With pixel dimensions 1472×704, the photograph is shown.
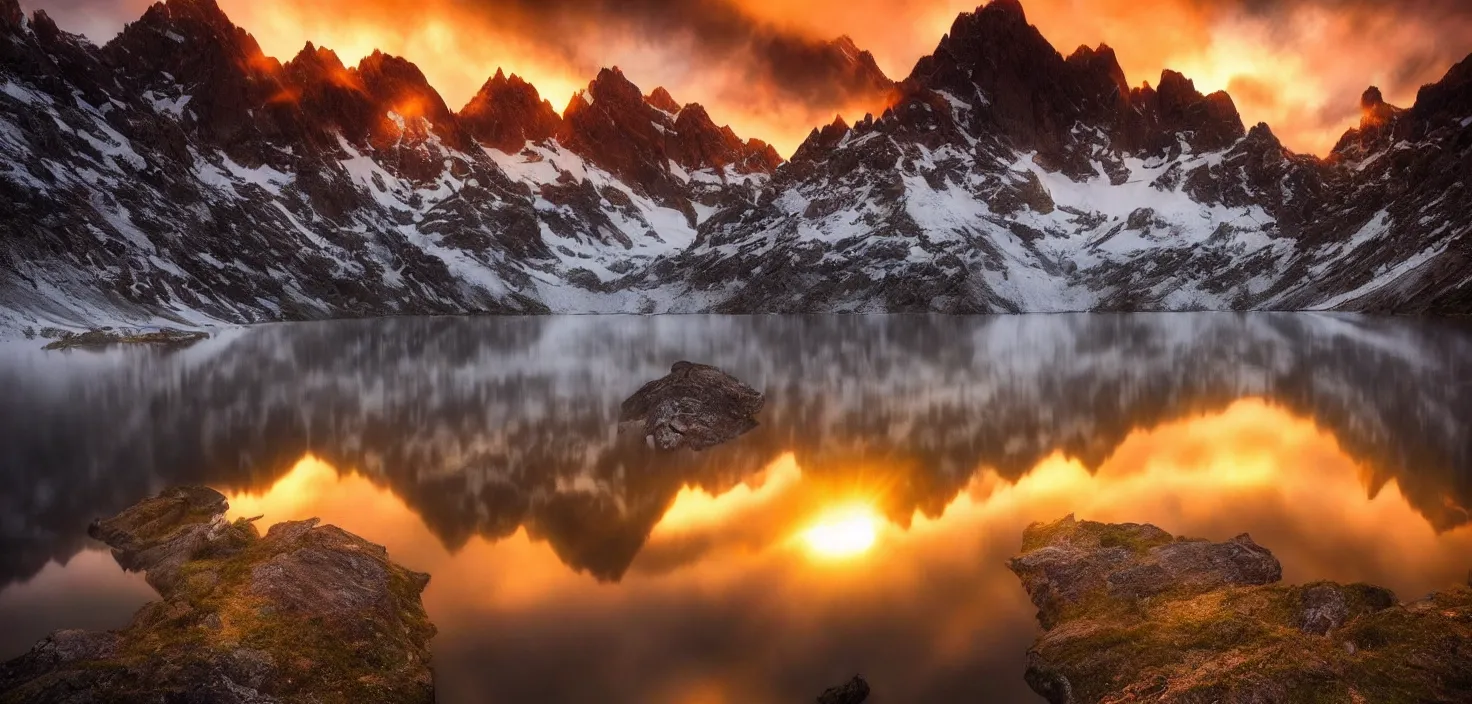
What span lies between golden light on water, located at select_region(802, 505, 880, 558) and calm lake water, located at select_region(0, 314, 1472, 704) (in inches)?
3.1

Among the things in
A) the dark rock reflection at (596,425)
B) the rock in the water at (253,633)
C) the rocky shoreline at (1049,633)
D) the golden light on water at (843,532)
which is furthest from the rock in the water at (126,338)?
the golden light on water at (843,532)

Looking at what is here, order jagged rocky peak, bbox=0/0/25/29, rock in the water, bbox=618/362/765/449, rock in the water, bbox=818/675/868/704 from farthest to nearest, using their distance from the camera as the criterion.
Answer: jagged rocky peak, bbox=0/0/25/29, rock in the water, bbox=618/362/765/449, rock in the water, bbox=818/675/868/704

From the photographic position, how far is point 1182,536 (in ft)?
51.9

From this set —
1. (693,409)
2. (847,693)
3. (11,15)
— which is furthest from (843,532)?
(11,15)

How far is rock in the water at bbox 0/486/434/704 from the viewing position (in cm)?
945

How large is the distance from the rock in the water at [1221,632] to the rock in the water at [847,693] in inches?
97.6

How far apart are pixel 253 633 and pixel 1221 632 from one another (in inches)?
524

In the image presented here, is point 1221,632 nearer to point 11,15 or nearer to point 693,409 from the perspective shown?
point 693,409

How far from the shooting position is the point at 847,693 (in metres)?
10.4

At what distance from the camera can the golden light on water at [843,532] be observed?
16.0 metres

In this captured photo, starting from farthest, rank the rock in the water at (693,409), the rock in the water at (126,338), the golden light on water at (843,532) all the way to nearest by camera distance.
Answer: the rock in the water at (126,338) → the rock in the water at (693,409) → the golden light on water at (843,532)

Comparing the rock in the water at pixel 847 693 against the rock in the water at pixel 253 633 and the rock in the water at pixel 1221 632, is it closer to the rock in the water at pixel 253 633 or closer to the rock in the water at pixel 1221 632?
the rock in the water at pixel 1221 632

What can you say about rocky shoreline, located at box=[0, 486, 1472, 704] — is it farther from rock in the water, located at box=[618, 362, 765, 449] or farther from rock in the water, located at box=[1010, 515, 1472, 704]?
rock in the water, located at box=[618, 362, 765, 449]

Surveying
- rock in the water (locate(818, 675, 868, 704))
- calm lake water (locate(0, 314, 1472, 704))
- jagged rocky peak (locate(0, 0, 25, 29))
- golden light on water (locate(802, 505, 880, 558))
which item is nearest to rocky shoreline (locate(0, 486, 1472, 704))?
rock in the water (locate(818, 675, 868, 704))
